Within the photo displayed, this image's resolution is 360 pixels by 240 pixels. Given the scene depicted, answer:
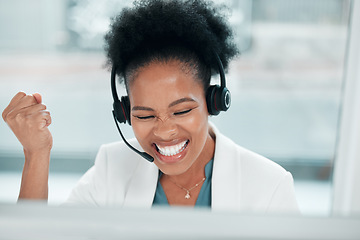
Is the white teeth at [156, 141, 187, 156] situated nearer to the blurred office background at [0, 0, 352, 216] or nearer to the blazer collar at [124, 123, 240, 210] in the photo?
the blazer collar at [124, 123, 240, 210]

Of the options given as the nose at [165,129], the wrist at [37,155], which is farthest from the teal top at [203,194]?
the wrist at [37,155]

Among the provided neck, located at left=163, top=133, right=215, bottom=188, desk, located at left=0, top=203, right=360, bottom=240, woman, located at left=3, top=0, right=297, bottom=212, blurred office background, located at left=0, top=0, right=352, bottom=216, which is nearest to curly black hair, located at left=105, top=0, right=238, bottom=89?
woman, located at left=3, top=0, right=297, bottom=212

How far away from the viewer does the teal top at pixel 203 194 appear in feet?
4.04

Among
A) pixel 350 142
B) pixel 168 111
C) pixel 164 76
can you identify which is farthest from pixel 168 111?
pixel 350 142

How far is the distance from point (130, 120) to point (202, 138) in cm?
23

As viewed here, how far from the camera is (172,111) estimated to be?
1061mm

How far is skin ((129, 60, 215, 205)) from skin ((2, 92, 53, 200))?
0.86 feet

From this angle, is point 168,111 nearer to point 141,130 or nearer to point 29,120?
point 141,130

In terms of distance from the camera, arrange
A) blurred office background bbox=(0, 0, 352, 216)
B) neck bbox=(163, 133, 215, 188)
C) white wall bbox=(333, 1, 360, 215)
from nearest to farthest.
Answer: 1. neck bbox=(163, 133, 215, 188)
2. white wall bbox=(333, 1, 360, 215)
3. blurred office background bbox=(0, 0, 352, 216)

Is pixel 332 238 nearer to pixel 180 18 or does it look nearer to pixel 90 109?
pixel 180 18

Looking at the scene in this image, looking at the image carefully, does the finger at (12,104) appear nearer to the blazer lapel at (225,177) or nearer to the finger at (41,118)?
the finger at (41,118)

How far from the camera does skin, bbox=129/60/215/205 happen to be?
1.06m

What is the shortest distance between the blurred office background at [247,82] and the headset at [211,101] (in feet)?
6.12

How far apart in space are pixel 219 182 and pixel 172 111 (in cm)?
29
